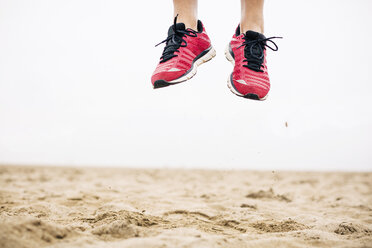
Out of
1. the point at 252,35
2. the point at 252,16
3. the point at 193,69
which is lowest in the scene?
the point at 193,69

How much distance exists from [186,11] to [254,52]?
1.73 ft

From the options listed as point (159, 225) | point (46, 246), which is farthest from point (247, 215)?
point (46, 246)

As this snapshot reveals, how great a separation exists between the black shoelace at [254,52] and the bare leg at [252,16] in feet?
0.27

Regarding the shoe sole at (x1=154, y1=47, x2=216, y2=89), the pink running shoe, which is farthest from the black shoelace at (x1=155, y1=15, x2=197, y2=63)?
the pink running shoe

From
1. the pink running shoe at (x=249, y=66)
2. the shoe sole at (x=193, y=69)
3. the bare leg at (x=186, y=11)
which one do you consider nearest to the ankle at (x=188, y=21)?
the bare leg at (x=186, y=11)

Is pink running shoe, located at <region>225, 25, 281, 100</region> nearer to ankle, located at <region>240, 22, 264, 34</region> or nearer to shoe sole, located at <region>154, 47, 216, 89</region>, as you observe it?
ankle, located at <region>240, 22, 264, 34</region>

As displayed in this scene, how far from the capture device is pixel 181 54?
1726 millimetres

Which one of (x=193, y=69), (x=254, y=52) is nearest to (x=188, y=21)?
(x=193, y=69)

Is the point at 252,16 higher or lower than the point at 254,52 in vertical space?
higher

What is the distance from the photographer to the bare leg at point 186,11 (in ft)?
5.75

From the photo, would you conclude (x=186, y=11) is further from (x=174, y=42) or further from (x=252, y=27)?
(x=252, y=27)

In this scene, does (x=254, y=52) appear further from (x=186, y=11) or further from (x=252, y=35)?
(x=186, y=11)

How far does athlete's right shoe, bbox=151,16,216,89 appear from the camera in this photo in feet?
5.26

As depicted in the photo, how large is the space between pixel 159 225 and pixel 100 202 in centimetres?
115
